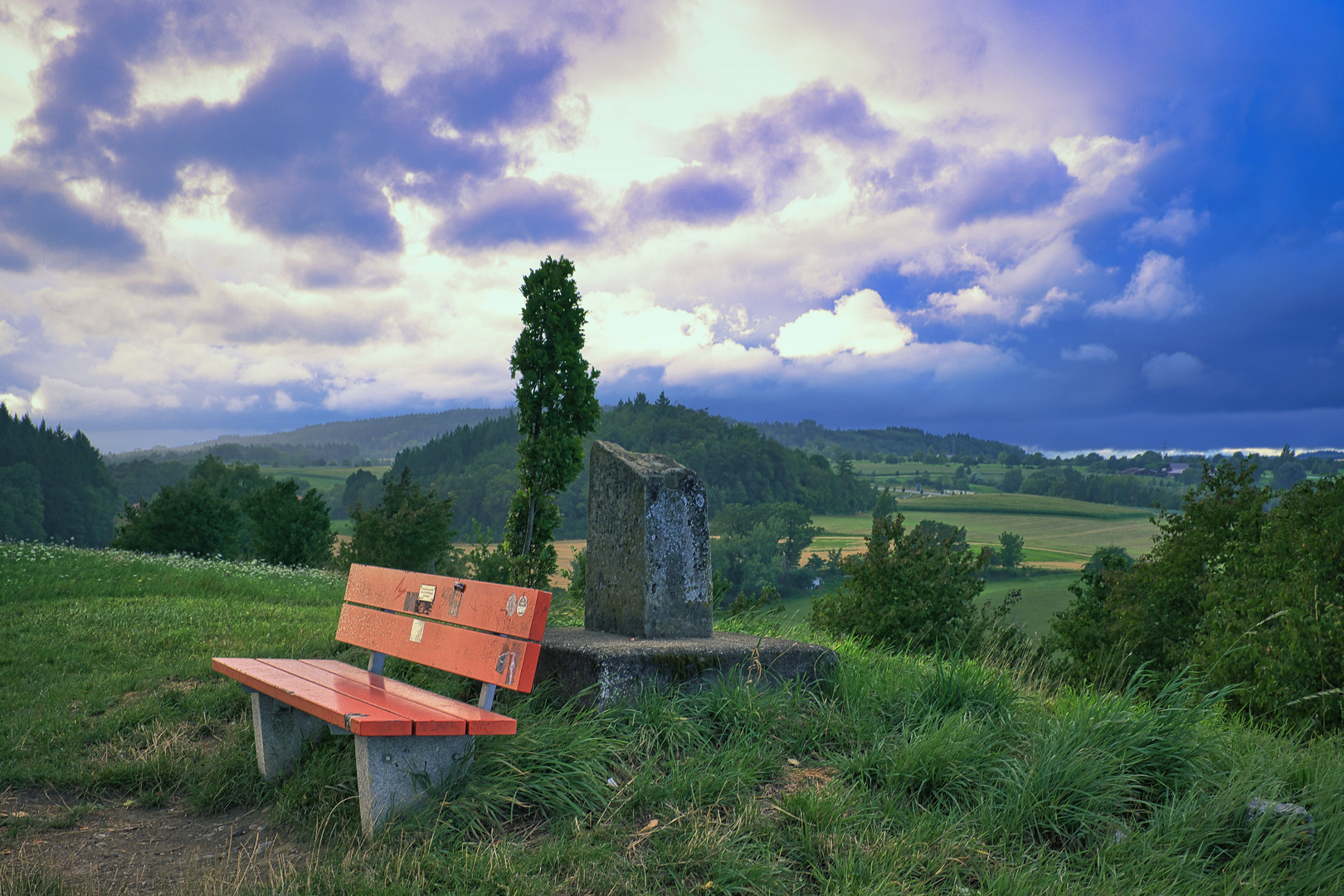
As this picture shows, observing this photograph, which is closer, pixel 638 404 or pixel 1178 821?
pixel 1178 821

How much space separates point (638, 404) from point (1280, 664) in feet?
299

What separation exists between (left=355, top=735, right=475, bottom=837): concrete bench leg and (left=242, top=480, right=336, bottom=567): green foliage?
2925 cm

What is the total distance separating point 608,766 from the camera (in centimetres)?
Result: 343

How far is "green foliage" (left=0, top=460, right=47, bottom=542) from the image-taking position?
61812 mm

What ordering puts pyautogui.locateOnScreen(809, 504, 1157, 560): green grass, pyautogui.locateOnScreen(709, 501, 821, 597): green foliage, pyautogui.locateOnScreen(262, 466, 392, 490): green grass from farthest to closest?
pyautogui.locateOnScreen(262, 466, 392, 490): green grass, pyautogui.locateOnScreen(809, 504, 1157, 560): green grass, pyautogui.locateOnScreen(709, 501, 821, 597): green foliage

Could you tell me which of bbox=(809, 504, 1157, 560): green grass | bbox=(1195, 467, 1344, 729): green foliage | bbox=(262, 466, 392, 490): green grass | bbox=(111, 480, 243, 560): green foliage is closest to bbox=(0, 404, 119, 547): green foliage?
bbox=(262, 466, 392, 490): green grass

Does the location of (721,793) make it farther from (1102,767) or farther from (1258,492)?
(1258,492)

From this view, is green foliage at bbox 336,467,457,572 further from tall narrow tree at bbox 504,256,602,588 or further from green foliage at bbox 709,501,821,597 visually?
tall narrow tree at bbox 504,256,602,588

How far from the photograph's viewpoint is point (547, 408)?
1202cm

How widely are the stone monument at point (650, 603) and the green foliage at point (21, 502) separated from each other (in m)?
73.0

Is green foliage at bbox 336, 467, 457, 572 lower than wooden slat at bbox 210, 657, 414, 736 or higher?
lower

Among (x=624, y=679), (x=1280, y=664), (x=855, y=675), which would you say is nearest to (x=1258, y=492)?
(x=1280, y=664)

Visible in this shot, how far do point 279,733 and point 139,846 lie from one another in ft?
2.39

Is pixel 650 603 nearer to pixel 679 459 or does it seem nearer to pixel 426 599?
pixel 426 599
